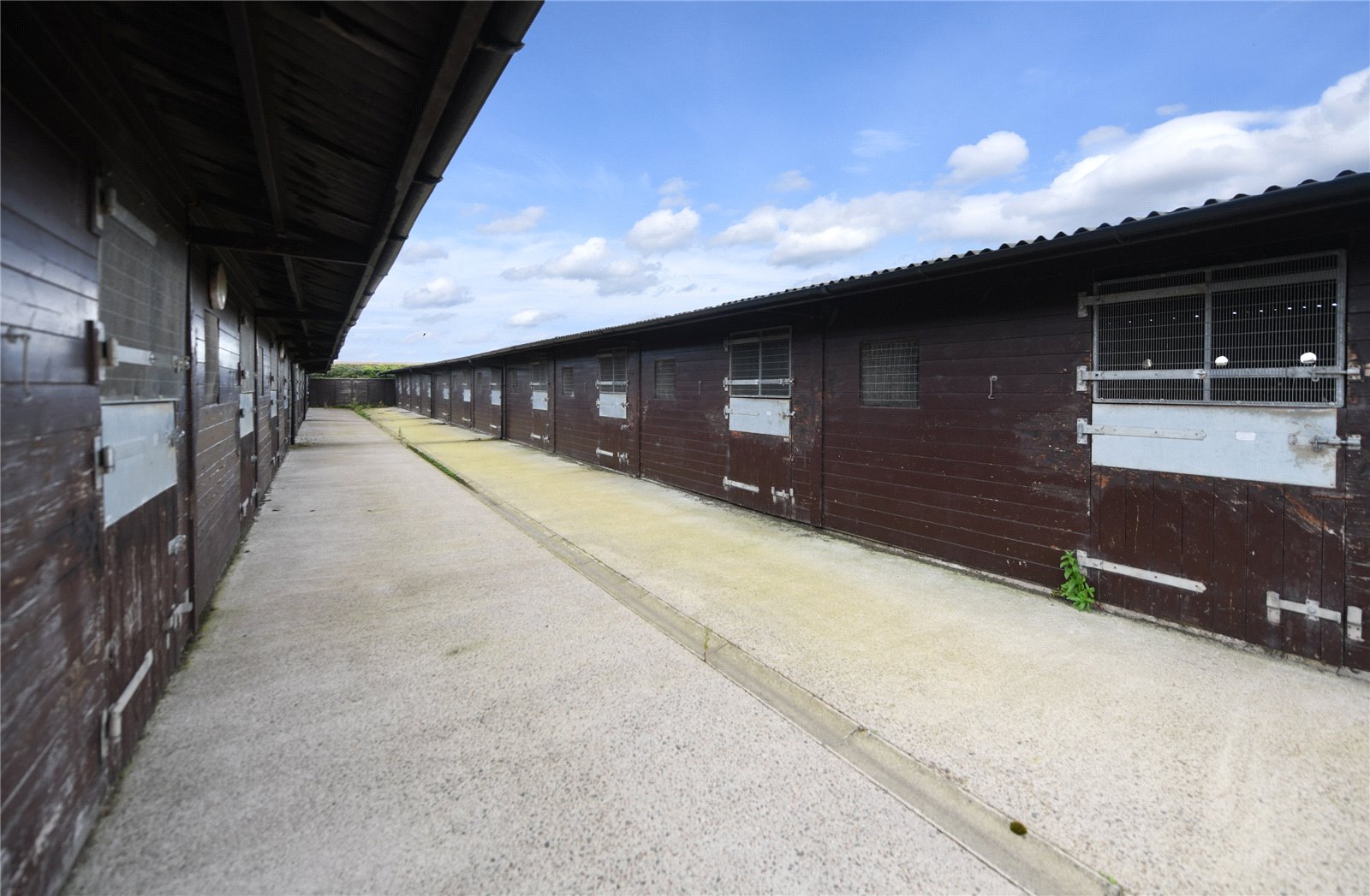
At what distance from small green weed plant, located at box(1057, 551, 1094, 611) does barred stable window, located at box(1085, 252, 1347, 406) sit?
123 centimetres

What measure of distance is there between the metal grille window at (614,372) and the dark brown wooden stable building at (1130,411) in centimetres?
452

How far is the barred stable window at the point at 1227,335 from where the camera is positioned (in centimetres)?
338

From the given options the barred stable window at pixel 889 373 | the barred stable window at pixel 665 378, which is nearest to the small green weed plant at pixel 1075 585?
the barred stable window at pixel 889 373

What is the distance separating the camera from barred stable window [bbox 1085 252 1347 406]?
11.1ft

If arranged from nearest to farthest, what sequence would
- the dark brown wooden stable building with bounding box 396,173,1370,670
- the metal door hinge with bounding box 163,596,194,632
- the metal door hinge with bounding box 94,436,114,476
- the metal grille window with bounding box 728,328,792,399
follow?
the metal door hinge with bounding box 94,436,114,476
the metal door hinge with bounding box 163,596,194,632
the dark brown wooden stable building with bounding box 396,173,1370,670
the metal grille window with bounding box 728,328,792,399

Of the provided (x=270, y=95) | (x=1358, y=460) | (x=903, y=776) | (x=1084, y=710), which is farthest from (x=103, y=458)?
(x=1358, y=460)

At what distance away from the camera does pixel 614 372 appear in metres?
11.7

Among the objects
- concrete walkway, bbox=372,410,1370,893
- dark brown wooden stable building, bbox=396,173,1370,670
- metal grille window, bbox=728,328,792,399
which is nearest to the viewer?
concrete walkway, bbox=372,410,1370,893

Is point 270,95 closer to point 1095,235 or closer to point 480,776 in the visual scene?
point 480,776

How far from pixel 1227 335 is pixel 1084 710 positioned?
2610mm

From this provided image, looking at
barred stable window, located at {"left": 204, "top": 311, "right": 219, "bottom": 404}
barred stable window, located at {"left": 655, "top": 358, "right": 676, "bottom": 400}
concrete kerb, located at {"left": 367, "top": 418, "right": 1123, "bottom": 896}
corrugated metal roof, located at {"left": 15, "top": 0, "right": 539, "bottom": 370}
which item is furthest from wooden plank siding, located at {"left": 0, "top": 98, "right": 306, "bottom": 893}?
barred stable window, located at {"left": 655, "top": 358, "right": 676, "bottom": 400}

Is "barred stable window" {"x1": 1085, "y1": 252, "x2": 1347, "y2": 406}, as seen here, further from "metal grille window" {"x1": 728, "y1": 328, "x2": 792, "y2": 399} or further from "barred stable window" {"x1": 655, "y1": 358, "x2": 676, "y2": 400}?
"barred stable window" {"x1": 655, "y1": 358, "x2": 676, "y2": 400}

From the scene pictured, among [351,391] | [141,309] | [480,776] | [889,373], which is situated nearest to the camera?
[480,776]

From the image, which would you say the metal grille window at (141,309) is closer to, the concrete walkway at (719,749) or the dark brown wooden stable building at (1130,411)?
the concrete walkway at (719,749)
